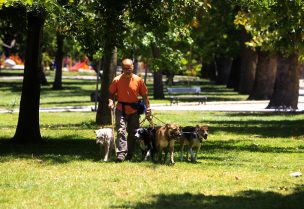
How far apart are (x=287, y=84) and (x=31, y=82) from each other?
17.9 m

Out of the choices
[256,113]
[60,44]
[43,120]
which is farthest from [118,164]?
[60,44]

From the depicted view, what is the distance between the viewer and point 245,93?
53.2 m

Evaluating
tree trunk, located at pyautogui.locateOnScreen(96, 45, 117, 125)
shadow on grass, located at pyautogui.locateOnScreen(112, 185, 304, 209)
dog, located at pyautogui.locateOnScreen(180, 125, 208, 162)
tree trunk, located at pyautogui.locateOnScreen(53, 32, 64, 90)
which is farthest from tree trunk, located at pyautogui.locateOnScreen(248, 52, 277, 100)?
shadow on grass, located at pyautogui.locateOnScreen(112, 185, 304, 209)

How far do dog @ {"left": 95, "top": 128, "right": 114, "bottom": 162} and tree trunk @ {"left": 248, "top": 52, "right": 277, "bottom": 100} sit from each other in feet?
96.6

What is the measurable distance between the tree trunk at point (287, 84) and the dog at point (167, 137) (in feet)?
67.6

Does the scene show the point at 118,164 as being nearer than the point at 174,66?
Yes

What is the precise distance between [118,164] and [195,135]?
5.07ft

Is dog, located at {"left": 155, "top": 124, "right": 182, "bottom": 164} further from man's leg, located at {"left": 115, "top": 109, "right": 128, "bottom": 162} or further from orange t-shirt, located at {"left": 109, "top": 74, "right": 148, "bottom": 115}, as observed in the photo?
orange t-shirt, located at {"left": 109, "top": 74, "right": 148, "bottom": 115}

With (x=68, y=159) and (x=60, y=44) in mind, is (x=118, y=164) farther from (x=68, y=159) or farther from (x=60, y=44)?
(x=60, y=44)

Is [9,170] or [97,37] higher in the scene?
[97,37]

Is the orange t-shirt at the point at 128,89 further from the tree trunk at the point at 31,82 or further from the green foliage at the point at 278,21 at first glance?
the green foliage at the point at 278,21

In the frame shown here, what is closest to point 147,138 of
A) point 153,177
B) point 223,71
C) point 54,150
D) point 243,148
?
point 153,177

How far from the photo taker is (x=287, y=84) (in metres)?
33.6

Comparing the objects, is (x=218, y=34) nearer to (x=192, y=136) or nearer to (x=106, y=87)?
(x=106, y=87)
